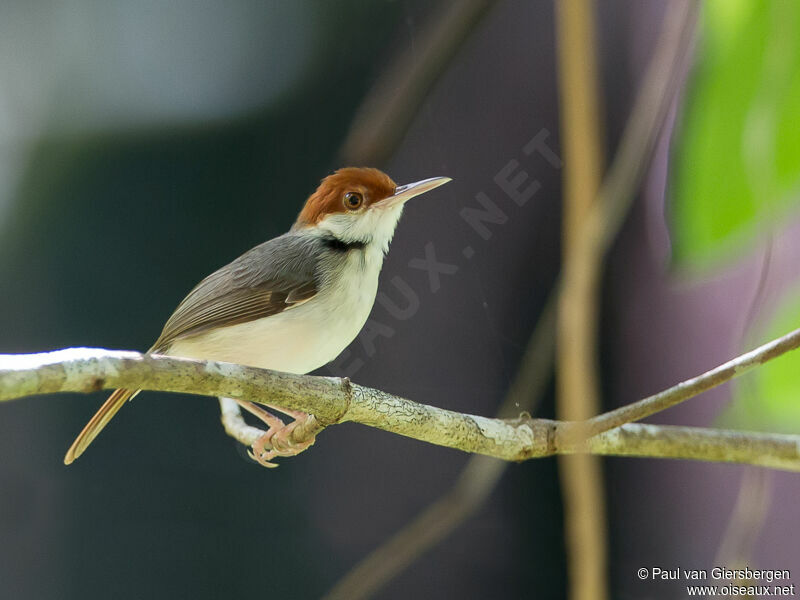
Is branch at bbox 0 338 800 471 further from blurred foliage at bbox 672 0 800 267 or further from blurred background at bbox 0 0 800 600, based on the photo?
blurred background at bbox 0 0 800 600

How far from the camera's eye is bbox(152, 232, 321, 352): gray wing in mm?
1547

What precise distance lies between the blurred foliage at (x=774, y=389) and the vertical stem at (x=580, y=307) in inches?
10.9

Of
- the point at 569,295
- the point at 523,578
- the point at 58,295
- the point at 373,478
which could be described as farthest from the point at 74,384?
the point at 523,578

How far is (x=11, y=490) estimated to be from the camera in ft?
6.69

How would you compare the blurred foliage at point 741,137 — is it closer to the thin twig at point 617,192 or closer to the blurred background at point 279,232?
the thin twig at point 617,192

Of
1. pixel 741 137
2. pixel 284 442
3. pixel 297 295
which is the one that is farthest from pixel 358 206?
pixel 741 137

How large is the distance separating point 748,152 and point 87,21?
2038 mm

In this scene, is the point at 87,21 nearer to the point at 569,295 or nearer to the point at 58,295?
the point at 58,295

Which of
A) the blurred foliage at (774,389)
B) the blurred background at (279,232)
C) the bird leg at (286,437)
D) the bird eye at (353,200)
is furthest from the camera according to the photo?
the blurred background at (279,232)

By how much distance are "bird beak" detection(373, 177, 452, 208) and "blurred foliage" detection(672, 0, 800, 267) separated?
73 centimetres

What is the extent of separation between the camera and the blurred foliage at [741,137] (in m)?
0.83

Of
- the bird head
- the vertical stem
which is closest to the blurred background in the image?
the bird head

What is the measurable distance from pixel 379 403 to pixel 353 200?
26.2 inches

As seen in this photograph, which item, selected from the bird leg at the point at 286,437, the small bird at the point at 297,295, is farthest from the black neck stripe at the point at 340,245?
the bird leg at the point at 286,437
